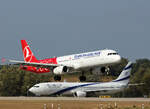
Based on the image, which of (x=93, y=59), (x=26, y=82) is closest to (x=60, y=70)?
(x=93, y=59)

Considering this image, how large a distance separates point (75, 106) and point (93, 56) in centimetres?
1538

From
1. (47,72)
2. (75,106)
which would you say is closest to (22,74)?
(47,72)

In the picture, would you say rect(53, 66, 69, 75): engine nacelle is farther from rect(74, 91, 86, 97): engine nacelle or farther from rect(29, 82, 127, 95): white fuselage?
rect(74, 91, 86, 97): engine nacelle

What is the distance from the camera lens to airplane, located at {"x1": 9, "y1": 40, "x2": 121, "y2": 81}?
3546 inches

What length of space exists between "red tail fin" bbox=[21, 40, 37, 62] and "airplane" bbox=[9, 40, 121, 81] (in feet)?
25.6

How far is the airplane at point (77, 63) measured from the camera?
90062mm

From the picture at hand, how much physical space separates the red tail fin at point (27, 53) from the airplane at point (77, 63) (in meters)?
7.79

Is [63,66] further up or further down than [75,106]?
further up

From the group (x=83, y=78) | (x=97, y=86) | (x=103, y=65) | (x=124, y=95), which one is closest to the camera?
(x=103, y=65)

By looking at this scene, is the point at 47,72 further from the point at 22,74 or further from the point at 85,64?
the point at 22,74

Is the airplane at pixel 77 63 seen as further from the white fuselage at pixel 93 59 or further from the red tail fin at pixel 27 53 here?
the red tail fin at pixel 27 53

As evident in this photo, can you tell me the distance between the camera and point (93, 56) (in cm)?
9156

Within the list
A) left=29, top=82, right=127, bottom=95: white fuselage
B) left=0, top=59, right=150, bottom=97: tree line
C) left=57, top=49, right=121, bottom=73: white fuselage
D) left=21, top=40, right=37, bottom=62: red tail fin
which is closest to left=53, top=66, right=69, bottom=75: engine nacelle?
left=57, top=49, right=121, bottom=73: white fuselage

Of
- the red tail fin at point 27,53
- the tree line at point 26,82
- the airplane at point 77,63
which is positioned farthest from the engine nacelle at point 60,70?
the tree line at point 26,82
